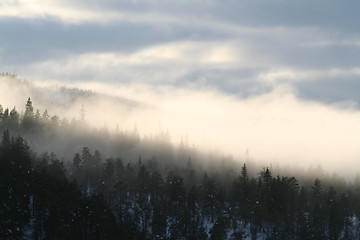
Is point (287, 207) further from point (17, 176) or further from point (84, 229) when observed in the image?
point (17, 176)

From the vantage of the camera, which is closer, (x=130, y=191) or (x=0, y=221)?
(x=0, y=221)

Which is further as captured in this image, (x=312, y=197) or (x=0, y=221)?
(x=312, y=197)

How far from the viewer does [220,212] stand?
6875 inches

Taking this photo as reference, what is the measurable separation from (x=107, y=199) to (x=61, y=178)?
19659 millimetres

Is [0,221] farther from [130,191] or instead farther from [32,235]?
[130,191]

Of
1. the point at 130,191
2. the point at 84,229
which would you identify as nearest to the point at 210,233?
the point at 130,191

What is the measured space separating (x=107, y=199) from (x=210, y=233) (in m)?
32.9

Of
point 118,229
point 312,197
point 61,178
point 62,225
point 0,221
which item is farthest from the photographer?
point 312,197

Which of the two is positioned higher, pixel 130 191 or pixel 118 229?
pixel 130 191

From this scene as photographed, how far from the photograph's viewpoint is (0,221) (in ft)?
413

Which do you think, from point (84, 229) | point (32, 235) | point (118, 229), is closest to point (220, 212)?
point (118, 229)

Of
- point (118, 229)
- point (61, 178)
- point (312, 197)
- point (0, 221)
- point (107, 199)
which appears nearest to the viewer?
point (0, 221)

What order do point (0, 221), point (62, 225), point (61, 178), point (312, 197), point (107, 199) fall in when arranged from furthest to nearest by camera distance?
point (312, 197) → point (107, 199) → point (61, 178) → point (62, 225) → point (0, 221)

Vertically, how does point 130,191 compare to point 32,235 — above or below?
above
